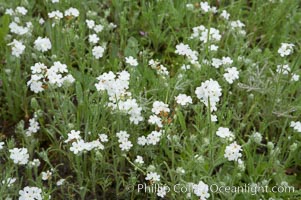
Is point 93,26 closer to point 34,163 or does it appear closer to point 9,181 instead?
point 34,163

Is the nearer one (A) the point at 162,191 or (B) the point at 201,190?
(B) the point at 201,190

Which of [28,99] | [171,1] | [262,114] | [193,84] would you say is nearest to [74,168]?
[28,99]

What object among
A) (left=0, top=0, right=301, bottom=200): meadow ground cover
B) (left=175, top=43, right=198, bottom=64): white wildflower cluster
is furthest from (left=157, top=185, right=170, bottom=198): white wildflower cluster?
(left=175, top=43, right=198, bottom=64): white wildflower cluster

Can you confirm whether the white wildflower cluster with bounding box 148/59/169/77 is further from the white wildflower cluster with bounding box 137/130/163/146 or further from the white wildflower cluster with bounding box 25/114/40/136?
the white wildflower cluster with bounding box 25/114/40/136

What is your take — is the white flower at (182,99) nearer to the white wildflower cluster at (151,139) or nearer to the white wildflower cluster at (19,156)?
the white wildflower cluster at (151,139)

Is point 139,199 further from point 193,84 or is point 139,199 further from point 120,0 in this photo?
point 120,0

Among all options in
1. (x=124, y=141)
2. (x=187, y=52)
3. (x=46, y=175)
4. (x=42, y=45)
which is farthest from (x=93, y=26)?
(x=46, y=175)
